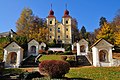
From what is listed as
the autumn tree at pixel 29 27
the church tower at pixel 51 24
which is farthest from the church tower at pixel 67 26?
the autumn tree at pixel 29 27

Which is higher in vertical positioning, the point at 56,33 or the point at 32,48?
the point at 56,33

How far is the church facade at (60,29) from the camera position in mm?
72500

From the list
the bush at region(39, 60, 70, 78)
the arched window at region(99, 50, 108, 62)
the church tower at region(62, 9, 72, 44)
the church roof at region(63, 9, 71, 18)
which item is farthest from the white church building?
the church roof at region(63, 9, 71, 18)

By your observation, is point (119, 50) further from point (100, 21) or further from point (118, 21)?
point (100, 21)

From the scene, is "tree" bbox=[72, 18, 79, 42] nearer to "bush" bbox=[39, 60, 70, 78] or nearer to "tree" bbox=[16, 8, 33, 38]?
"tree" bbox=[16, 8, 33, 38]

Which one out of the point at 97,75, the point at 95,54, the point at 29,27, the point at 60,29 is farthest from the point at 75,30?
the point at 97,75

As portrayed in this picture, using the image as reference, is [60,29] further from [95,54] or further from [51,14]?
[95,54]

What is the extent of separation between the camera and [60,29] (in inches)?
2911

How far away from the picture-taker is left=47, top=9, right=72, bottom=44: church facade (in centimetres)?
7250

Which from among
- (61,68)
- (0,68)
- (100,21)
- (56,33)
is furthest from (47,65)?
(100,21)

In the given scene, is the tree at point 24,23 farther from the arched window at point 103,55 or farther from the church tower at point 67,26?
the arched window at point 103,55

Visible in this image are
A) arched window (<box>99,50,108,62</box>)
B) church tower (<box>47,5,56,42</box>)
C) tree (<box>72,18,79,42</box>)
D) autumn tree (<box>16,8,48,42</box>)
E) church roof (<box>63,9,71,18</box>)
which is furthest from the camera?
tree (<box>72,18,79,42</box>)

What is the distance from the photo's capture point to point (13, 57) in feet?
107

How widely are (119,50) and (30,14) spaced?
1248 inches
